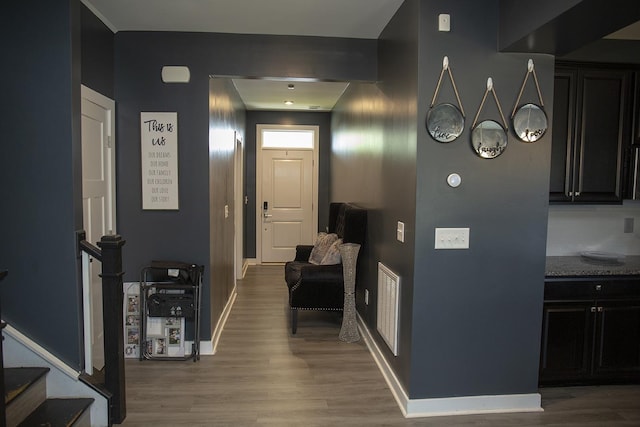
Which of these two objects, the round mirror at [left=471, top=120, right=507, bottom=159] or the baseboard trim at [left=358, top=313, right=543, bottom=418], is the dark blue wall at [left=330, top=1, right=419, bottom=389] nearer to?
the baseboard trim at [left=358, top=313, right=543, bottom=418]

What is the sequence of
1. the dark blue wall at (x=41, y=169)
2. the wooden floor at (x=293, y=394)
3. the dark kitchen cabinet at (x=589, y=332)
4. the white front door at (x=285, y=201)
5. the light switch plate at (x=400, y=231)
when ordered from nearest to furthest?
1. the dark blue wall at (x=41, y=169)
2. the wooden floor at (x=293, y=394)
3. the light switch plate at (x=400, y=231)
4. the dark kitchen cabinet at (x=589, y=332)
5. the white front door at (x=285, y=201)

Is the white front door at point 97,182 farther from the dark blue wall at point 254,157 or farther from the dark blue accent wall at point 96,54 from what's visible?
the dark blue wall at point 254,157

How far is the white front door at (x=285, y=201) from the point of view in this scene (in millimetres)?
7453

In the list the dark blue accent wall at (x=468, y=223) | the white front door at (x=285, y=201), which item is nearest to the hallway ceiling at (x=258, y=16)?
the dark blue accent wall at (x=468, y=223)

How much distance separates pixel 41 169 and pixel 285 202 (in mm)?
5126

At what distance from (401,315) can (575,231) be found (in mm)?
1812

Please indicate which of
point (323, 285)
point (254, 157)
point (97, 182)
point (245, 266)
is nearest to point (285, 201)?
point (254, 157)

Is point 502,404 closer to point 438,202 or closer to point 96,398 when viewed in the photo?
point 438,202

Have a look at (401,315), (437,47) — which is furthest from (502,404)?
(437,47)

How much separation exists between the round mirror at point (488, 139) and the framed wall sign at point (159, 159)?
7.53 feet

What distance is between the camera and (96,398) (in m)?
2.56

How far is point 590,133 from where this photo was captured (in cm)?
325

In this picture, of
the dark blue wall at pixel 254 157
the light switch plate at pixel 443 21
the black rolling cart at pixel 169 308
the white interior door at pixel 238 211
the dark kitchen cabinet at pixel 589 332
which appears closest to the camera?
the light switch plate at pixel 443 21

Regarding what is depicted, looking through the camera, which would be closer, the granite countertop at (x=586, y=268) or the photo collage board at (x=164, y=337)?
the granite countertop at (x=586, y=268)
